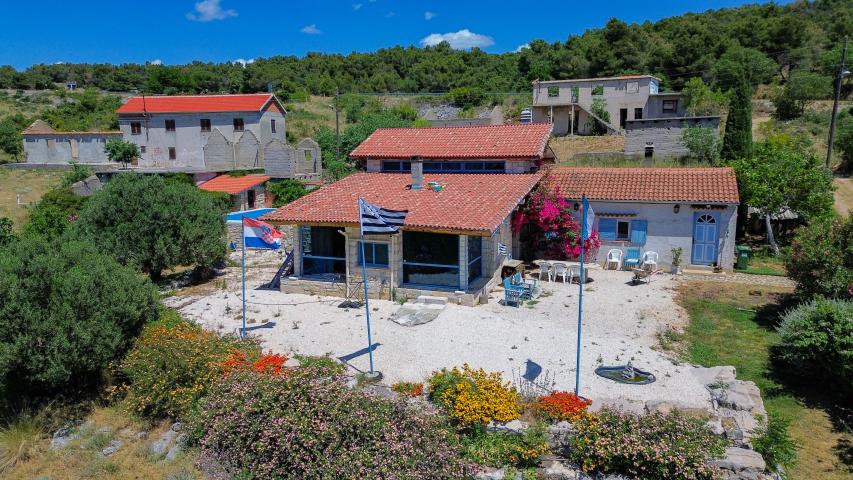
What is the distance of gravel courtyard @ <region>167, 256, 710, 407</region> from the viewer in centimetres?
1190

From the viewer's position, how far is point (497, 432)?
951cm

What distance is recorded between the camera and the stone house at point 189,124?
45812 mm

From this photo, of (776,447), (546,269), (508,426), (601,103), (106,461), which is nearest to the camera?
(776,447)

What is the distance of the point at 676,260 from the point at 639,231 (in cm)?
166

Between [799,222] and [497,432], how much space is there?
68.4ft

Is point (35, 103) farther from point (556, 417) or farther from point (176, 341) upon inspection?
point (556, 417)

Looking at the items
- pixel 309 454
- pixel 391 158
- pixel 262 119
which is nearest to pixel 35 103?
pixel 262 119

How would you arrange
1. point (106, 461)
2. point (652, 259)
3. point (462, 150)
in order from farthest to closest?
point (462, 150)
point (652, 259)
point (106, 461)

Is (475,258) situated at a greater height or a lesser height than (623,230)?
lesser

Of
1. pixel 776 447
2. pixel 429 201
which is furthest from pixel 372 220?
pixel 776 447

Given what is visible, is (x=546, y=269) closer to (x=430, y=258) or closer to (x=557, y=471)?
(x=430, y=258)

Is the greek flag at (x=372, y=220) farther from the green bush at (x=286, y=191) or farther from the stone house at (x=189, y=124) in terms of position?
the stone house at (x=189, y=124)

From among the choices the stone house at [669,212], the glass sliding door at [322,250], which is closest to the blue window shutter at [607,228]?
the stone house at [669,212]

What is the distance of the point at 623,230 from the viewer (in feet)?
71.0
